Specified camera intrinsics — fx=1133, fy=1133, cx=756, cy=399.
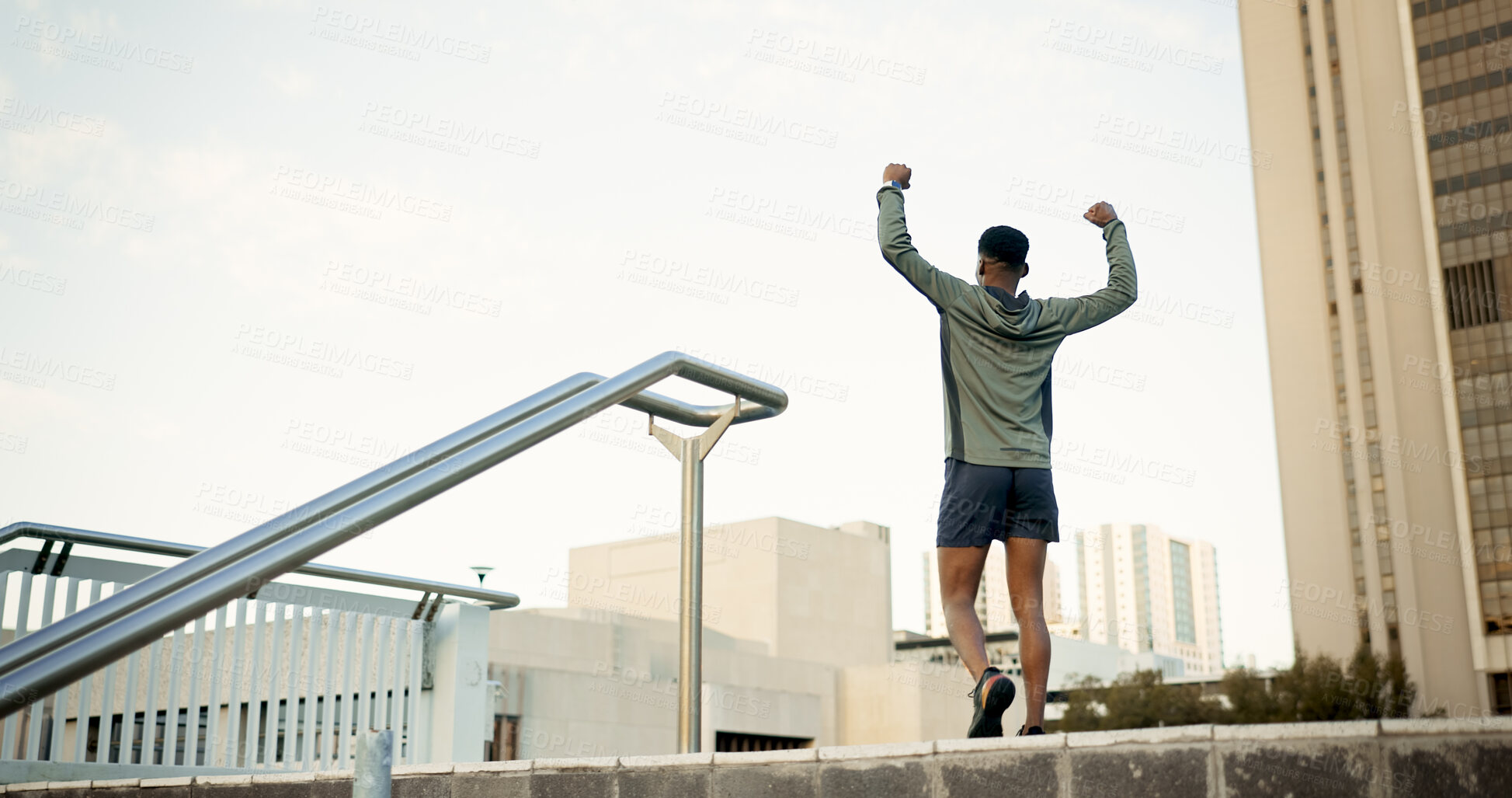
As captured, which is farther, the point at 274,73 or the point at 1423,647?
the point at 1423,647

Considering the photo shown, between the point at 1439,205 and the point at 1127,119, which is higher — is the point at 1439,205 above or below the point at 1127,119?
above

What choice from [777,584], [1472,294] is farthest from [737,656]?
[1472,294]

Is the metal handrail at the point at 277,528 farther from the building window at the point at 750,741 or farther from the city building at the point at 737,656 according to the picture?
the building window at the point at 750,741

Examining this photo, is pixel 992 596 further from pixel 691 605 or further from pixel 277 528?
pixel 277 528

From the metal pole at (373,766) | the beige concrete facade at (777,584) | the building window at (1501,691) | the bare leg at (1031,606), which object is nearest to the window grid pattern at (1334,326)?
the building window at (1501,691)

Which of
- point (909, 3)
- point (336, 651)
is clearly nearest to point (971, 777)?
point (336, 651)

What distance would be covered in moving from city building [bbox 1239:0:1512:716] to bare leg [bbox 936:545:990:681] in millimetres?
51187

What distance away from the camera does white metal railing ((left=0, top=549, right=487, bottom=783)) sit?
11.0 feet

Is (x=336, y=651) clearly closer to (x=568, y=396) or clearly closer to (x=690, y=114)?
(x=568, y=396)

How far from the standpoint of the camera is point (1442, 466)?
50156mm

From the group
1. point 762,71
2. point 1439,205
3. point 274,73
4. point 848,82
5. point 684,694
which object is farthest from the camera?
point 1439,205

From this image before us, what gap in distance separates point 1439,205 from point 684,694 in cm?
5514

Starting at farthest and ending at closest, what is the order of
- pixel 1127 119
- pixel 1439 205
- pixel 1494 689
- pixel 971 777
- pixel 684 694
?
pixel 1439 205 < pixel 1494 689 < pixel 1127 119 < pixel 684 694 < pixel 971 777

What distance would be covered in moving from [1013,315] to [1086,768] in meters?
1.34
